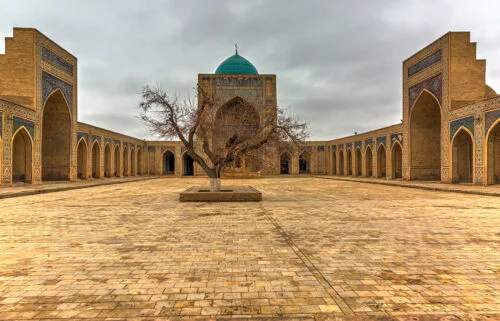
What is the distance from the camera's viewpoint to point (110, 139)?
80.1 ft

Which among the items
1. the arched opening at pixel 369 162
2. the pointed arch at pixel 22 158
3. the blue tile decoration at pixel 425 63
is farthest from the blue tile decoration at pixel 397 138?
the pointed arch at pixel 22 158

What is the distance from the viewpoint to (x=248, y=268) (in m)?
3.00

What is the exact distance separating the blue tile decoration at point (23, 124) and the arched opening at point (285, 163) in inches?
921

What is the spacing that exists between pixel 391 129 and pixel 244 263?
825 inches

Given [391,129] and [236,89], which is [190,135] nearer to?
[391,129]

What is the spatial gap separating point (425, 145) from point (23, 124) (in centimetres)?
2229

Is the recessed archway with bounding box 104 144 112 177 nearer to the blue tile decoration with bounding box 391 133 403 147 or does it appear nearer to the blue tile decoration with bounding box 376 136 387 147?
the blue tile decoration with bounding box 376 136 387 147

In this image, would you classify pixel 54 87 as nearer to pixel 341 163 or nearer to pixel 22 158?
pixel 22 158

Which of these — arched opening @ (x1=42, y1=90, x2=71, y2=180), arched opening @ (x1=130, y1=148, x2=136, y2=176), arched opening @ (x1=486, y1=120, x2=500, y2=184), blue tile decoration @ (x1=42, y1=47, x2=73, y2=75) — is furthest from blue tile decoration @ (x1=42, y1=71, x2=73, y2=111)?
arched opening @ (x1=486, y1=120, x2=500, y2=184)

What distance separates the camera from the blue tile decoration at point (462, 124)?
14215 millimetres

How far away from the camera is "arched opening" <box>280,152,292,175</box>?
33844mm

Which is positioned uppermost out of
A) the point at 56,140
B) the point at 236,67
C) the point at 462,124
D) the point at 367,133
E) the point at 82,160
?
the point at 236,67

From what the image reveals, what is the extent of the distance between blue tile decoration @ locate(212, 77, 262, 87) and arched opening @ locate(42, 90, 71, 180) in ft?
43.3

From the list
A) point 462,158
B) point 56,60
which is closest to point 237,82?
point 56,60
